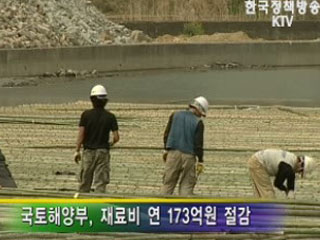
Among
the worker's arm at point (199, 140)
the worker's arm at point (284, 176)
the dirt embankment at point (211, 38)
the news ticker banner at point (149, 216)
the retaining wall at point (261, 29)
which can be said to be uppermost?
the retaining wall at point (261, 29)

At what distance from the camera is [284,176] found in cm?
660

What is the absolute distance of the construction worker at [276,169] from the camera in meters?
6.61

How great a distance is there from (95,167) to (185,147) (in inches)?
35.1

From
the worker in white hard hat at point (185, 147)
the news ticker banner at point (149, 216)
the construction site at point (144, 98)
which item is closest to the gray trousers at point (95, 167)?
the construction site at point (144, 98)

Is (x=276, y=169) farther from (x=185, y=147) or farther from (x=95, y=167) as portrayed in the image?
(x=95, y=167)

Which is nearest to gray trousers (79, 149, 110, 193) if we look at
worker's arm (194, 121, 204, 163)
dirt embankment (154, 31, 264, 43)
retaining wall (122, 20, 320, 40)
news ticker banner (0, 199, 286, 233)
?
worker's arm (194, 121, 204, 163)

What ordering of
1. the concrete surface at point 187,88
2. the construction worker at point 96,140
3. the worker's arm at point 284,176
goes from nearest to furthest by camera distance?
the worker's arm at point 284,176 → the construction worker at point 96,140 → the concrete surface at point 187,88

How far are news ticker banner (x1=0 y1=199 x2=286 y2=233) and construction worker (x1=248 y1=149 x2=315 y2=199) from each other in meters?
0.53

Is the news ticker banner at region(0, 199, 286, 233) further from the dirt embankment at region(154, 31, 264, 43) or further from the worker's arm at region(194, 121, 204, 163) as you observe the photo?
the dirt embankment at region(154, 31, 264, 43)

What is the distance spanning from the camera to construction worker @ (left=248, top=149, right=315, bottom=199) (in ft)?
21.7

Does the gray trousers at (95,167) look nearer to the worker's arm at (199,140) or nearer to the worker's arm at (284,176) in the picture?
the worker's arm at (199,140)

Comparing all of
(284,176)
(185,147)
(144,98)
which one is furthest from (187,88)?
(284,176)

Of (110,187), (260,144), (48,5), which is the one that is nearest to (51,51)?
(48,5)

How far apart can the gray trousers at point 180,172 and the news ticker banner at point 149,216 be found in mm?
1371
